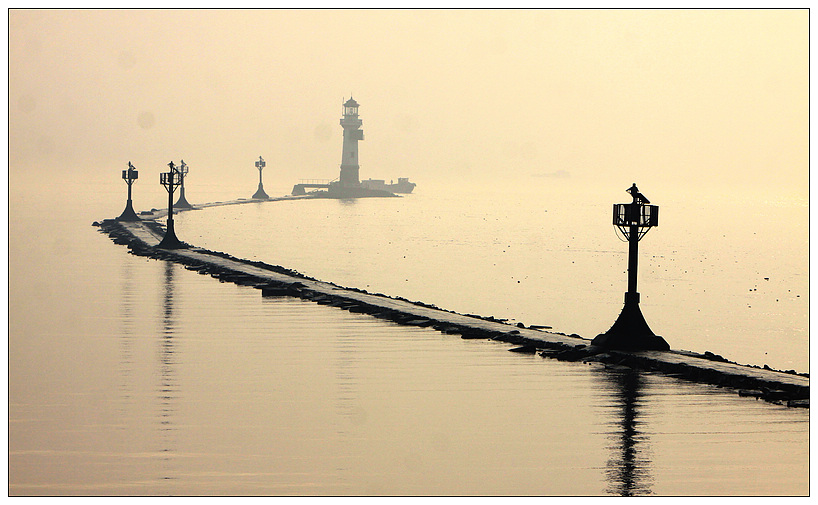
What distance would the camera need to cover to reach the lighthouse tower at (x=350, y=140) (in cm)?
13800

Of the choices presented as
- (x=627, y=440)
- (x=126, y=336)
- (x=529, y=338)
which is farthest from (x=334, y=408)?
(x=126, y=336)

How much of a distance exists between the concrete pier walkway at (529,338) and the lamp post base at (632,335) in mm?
231

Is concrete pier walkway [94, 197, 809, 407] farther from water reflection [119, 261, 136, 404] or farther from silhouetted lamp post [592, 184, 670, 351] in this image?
water reflection [119, 261, 136, 404]

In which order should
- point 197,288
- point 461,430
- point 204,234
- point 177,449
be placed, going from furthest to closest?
point 204,234 < point 197,288 < point 461,430 < point 177,449

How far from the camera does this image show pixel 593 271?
57.8m

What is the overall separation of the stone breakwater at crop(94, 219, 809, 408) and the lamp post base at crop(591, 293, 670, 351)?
0.80 ft

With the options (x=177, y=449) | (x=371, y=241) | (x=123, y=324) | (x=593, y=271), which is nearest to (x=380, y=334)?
(x=123, y=324)

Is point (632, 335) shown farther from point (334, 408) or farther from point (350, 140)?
point (350, 140)

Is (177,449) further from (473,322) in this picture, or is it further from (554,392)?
(473,322)

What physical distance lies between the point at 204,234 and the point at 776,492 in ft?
237

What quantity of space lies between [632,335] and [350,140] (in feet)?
409

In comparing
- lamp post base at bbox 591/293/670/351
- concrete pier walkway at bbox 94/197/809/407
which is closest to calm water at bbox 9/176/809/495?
concrete pier walkway at bbox 94/197/809/407

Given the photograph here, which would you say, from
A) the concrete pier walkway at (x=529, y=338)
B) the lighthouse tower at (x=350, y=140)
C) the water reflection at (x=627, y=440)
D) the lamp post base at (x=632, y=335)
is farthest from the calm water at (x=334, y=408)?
the lighthouse tower at (x=350, y=140)

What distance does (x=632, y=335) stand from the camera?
18766mm
